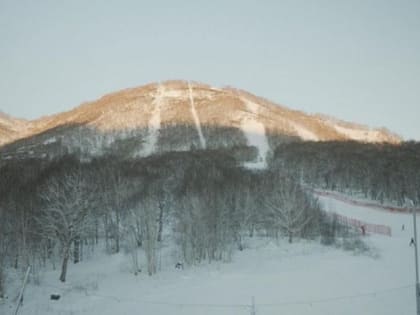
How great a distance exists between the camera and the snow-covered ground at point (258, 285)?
27.4 meters

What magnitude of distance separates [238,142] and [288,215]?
337ft

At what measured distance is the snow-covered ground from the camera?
1078 inches

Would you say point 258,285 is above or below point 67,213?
below

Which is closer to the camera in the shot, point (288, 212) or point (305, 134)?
point (288, 212)

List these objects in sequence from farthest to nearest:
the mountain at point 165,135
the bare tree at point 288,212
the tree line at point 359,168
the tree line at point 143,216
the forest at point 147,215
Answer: the mountain at point 165,135
the tree line at point 359,168
the bare tree at point 288,212
the forest at point 147,215
the tree line at point 143,216

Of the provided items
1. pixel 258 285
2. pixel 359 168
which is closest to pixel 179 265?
pixel 258 285

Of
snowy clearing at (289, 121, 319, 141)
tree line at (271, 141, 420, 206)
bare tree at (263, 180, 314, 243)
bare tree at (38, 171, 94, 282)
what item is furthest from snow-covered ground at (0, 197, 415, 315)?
snowy clearing at (289, 121, 319, 141)

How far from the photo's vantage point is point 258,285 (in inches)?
1324

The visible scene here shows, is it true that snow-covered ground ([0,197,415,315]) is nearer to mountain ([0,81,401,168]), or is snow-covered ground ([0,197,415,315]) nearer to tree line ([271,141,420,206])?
tree line ([271,141,420,206])

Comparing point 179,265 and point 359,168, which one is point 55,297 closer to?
point 179,265

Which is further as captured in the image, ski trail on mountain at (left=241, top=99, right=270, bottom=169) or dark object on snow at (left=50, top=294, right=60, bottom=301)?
ski trail on mountain at (left=241, top=99, right=270, bottom=169)

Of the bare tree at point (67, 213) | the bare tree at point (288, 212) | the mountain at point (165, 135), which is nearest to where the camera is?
the bare tree at point (67, 213)

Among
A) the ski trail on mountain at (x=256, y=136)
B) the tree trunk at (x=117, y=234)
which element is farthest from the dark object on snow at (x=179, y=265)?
the ski trail on mountain at (x=256, y=136)

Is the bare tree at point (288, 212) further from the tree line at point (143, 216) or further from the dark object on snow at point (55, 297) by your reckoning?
the dark object on snow at point (55, 297)
